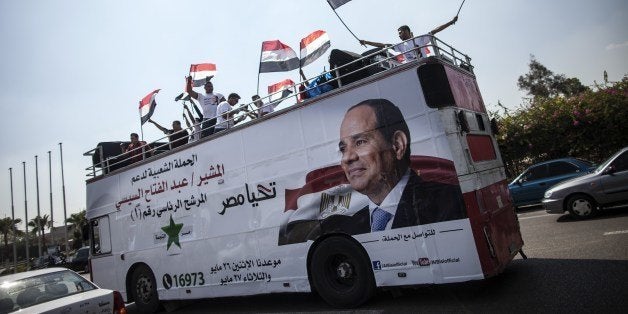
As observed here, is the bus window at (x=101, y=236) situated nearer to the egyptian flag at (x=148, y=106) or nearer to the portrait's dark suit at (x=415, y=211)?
the egyptian flag at (x=148, y=106)

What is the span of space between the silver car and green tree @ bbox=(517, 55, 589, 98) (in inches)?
2033

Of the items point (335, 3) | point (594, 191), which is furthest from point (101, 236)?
point (594, 191)

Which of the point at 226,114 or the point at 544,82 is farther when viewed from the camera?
the point at 544,82

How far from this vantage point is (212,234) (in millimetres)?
7102

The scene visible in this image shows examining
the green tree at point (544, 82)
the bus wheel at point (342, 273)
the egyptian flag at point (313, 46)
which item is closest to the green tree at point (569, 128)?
the egyptian flag at point (313, 46)

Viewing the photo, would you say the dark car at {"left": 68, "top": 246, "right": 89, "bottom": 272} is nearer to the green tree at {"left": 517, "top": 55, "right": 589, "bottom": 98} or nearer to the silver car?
the silver car

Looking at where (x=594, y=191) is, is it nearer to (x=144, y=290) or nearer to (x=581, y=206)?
(x=581, y=206)

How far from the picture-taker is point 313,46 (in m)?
9.20

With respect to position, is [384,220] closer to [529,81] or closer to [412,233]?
[412,233]

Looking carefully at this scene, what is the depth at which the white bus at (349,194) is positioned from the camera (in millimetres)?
4828

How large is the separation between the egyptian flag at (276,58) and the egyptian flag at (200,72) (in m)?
2.35

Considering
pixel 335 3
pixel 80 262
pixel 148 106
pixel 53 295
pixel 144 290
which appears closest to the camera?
pixel 53 295

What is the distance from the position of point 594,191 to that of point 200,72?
10.8 meters

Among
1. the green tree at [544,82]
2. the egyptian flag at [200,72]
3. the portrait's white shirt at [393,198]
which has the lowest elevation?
the portrait's white shirt at [393,198]
